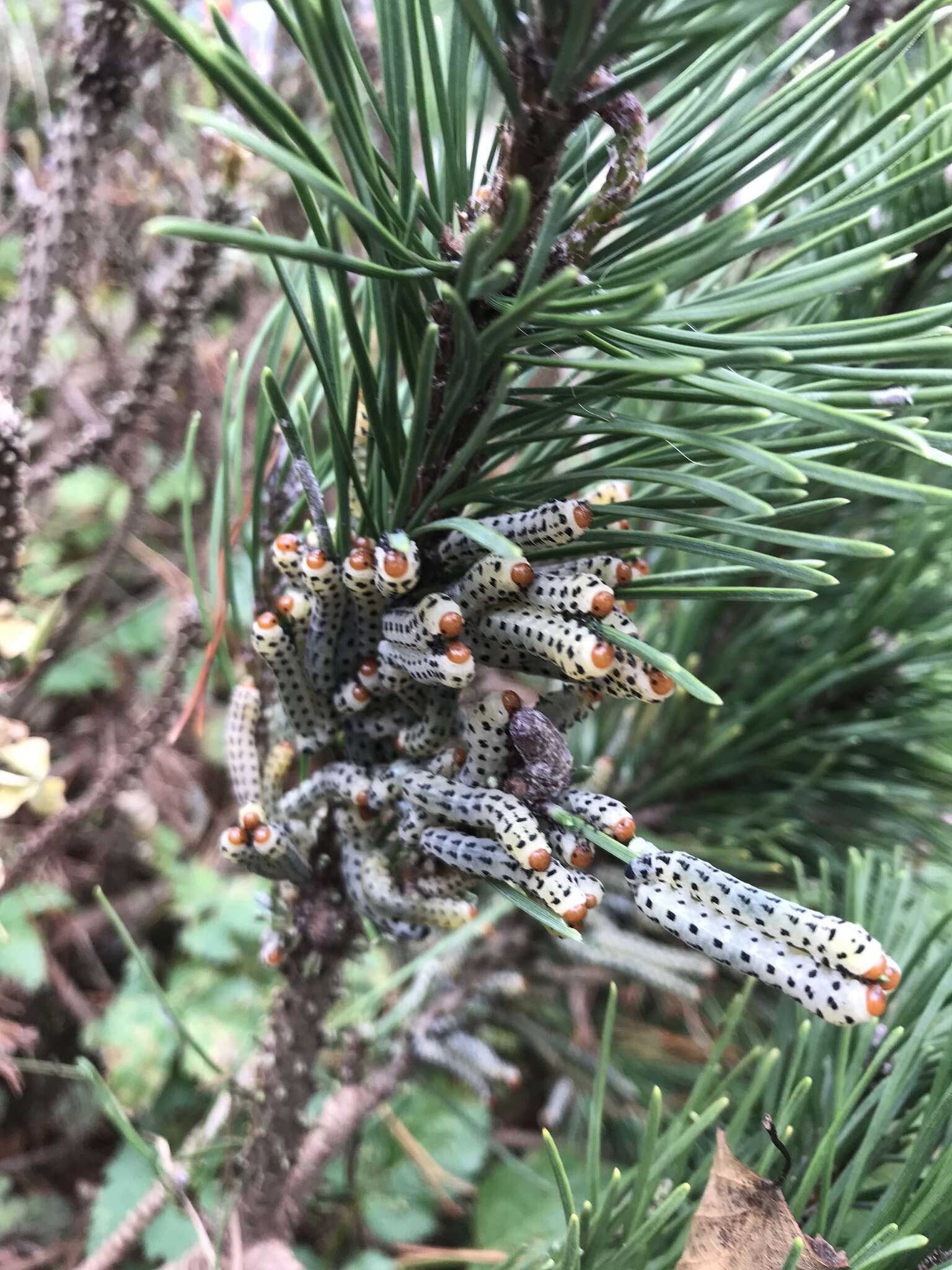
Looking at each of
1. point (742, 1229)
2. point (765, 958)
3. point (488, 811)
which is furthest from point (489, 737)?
point (742, 1229)

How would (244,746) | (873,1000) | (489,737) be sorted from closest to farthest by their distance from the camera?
(873,1000)
(489,737)
(244,746)

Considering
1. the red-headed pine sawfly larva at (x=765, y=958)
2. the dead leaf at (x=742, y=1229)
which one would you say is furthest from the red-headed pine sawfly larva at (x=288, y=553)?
the dead leaf at (x=742, y=1229)

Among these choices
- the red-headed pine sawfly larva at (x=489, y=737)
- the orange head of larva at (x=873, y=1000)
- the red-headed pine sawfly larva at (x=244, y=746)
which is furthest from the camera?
the red-headed pine sawfly larva at (x=244, y=746)

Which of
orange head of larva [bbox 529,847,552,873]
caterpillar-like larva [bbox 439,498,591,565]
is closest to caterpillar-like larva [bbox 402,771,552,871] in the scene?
orange head of larva [bbox 529,847,552,873]

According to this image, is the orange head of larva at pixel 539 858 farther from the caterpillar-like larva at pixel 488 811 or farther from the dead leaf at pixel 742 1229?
the dead leaf at pixel 742 1229

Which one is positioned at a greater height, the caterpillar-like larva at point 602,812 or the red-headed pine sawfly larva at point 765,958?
the caterpillar-like larva at point 602,812

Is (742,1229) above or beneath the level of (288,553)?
beneath

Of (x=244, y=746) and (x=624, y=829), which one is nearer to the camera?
(x=624, y=829)

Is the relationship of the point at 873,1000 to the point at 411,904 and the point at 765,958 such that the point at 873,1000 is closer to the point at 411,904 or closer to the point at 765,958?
the point at 765,958
